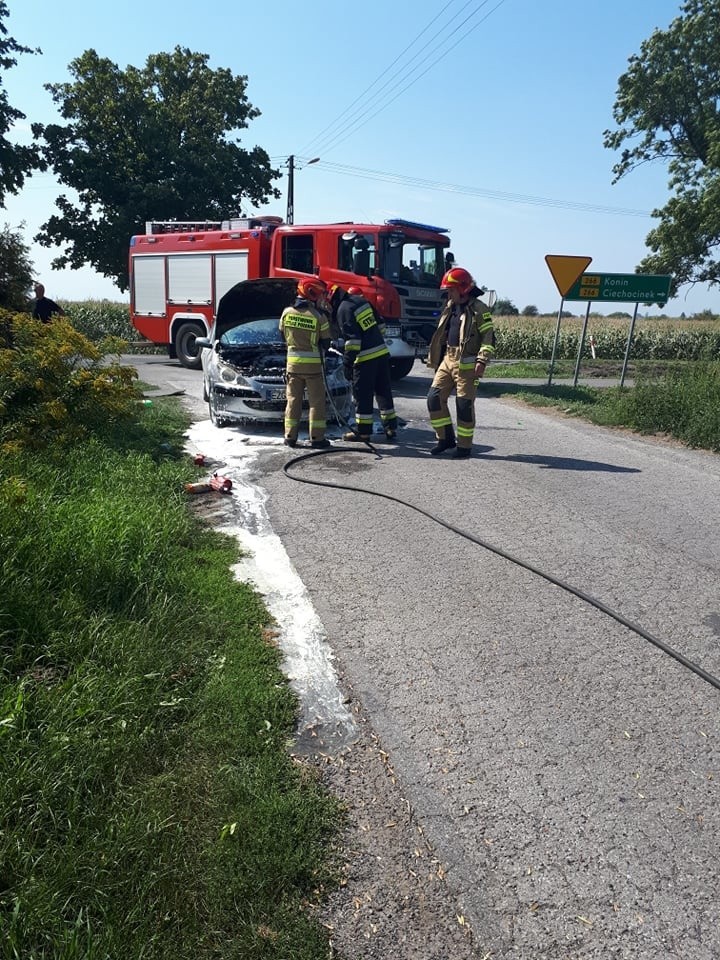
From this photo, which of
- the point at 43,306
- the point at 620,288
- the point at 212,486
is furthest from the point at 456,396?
the point at 43,306

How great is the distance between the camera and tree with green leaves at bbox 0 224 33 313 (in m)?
9.17

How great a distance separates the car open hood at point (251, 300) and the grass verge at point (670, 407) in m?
4.93

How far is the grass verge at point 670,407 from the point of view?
32.4ft

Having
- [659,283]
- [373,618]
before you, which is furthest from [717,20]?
[373,618]

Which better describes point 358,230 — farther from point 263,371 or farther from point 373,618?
point 373,618

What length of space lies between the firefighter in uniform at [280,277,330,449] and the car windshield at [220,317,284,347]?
66.8 inches

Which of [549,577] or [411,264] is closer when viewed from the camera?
[549,577]

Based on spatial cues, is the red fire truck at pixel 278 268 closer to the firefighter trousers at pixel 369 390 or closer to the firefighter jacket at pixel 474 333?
the firefighter trousers at pixel 369 390

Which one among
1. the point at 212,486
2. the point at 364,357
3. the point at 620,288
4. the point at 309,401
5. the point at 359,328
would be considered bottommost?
the point at 212,486

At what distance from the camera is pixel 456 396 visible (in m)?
8.12

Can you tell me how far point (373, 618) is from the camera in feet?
14.1

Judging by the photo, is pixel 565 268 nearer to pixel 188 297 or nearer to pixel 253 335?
pixel 253 335

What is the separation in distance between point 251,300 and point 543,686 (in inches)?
360

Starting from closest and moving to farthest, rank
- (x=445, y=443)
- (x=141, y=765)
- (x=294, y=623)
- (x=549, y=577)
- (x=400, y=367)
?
1. (x=141, y=765)
2. (x=294, y=623)
3. (x=549, y=577)
4. (x=445, y=443)
5. (x=400, y=367)
